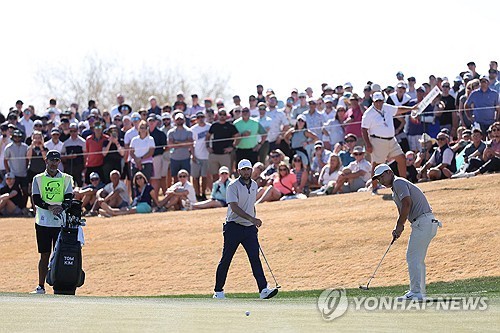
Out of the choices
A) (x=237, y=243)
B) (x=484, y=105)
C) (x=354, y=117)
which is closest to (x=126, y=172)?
(x=354, y=117)

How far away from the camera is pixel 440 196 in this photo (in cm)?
2177

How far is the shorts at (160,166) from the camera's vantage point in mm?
Result: 26406

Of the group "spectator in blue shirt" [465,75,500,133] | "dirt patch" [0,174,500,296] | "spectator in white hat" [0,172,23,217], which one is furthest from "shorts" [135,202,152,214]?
"spectator in blue shirt" [465,75,500,133]

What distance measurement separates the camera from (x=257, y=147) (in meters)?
26.4

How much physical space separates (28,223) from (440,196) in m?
10.1

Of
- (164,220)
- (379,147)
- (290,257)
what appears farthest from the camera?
(164,220)

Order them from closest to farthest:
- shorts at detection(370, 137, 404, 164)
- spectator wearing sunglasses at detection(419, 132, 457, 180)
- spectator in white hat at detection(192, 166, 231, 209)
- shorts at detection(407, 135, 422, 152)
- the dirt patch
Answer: the dirt patch
shorts at detection(370, 137, 404, 164)
spectator wearing sunglasses at detection(419, 132, 457, 180)
shorts at detection(407, 135, 422, 152)
spectator in white hat at detection(192, 166, 231, 209)

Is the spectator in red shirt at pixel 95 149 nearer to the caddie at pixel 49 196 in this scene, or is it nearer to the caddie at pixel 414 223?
the caddie at pixel 49 196

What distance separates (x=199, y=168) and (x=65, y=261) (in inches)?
449

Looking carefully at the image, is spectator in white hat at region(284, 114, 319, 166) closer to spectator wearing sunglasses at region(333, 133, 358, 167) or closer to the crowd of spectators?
the crowd of spectators

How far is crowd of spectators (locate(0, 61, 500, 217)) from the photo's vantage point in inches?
926

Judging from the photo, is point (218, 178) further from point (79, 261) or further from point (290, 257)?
point (79, 261)

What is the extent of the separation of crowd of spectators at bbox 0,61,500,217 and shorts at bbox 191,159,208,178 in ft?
0.10

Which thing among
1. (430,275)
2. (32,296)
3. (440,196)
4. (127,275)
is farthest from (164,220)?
(32,296)
